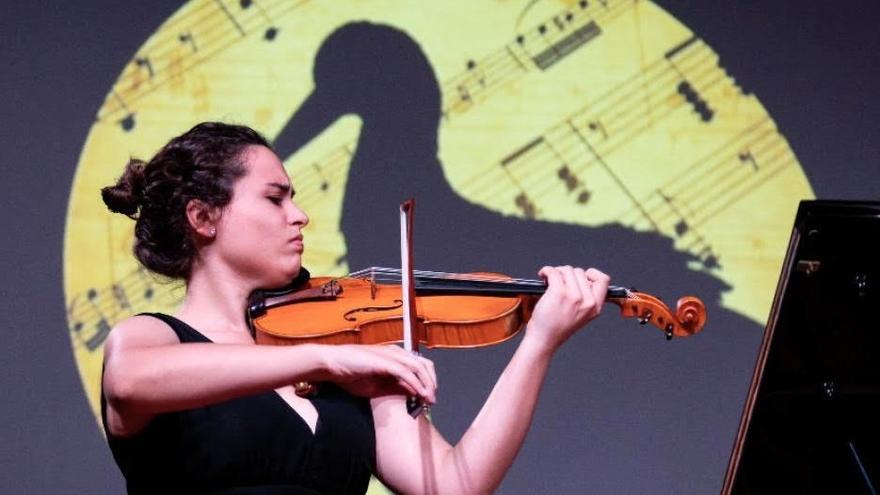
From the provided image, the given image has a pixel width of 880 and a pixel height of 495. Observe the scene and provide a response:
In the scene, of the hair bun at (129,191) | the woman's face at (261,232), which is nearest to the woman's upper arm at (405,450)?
the woman's face at (261,232)

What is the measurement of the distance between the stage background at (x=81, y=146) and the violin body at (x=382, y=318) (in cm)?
84

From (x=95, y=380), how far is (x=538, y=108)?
1.03 meters

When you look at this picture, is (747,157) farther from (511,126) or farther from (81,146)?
(81,146)

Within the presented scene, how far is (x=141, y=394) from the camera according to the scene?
1.40 m

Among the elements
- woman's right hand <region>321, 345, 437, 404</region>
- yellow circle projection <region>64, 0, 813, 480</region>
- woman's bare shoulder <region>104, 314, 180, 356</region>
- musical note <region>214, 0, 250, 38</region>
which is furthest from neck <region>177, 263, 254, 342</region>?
musical note <region>214, 0, 250, 38</region>

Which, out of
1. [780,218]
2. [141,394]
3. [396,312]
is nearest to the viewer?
[141,394]

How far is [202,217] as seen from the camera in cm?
171

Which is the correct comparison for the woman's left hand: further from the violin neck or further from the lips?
the lips

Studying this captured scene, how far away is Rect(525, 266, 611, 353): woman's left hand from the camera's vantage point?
5.30 ft

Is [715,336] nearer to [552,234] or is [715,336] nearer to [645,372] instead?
[645,372]

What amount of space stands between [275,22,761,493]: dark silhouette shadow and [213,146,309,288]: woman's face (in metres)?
0.76

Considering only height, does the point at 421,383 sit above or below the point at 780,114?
above

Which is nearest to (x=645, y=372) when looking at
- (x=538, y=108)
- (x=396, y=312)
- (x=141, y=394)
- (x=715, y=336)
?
(x=715, y=336)

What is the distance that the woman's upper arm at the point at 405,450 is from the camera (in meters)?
1.69
